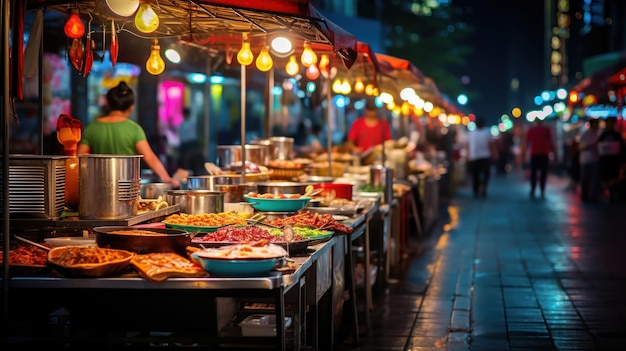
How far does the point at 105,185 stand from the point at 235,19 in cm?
253

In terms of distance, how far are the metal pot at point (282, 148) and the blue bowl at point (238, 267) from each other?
21.9 ft

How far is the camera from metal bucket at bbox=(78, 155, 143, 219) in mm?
6246

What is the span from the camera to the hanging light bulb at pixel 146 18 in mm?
Answer: 7305

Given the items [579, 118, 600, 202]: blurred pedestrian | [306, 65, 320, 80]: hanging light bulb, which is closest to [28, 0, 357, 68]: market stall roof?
[306, 65, 320, 80]: hanging light bulb

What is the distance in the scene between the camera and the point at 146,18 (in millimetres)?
7324

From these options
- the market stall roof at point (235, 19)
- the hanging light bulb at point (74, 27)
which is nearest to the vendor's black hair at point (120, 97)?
the market stall roof at point (235, 19)

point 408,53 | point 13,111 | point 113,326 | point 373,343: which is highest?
point 408,53

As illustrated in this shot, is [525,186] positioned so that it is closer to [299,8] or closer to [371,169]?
[371,169]

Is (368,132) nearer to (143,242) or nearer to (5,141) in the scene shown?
(143,242)

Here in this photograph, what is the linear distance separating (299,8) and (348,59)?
1.38m

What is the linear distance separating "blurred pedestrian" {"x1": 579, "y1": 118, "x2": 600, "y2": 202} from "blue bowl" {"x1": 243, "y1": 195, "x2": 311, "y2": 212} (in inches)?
688

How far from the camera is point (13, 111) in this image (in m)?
6.96

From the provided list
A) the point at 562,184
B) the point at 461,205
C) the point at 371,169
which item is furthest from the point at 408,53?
the point at 371,169

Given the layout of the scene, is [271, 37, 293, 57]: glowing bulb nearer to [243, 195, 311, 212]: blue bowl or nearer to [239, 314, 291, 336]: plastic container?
[243, 195, 311, 212]: blue bowl
